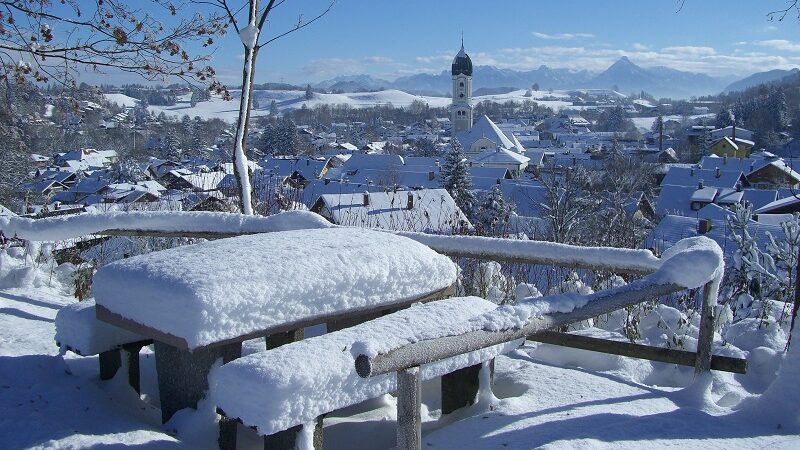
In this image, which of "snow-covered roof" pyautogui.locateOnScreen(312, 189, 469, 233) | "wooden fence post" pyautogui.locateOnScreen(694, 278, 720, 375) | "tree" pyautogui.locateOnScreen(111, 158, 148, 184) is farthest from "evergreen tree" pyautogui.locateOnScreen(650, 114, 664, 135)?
"wooden fence post" pyautogui.locateOnScreen(694, 278, 720, 375)

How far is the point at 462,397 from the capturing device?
3.16 metres

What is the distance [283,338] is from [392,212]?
5516 millimetres

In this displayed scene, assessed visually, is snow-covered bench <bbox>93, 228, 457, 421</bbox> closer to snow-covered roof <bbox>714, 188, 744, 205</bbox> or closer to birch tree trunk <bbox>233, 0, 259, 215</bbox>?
birch tree trunk <bbox>233, 0, 259, 215</bbox>

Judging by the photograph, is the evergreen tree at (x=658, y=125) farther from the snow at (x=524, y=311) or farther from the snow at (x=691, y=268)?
the snow at (x=524, y=311)

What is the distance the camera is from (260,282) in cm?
261

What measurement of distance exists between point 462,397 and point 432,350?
136 centimetres

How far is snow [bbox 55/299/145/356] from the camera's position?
307cm

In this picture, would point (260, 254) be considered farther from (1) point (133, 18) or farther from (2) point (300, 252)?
(1) point (133, 18)

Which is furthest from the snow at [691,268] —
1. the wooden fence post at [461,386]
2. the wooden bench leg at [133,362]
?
the wooden bench leg at [133,362]

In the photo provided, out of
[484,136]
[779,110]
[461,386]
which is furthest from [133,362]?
[779,110]

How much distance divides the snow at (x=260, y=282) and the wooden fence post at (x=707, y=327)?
1.24 meters

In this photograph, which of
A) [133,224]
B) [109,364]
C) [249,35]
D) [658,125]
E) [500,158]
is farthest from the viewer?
[658,125]

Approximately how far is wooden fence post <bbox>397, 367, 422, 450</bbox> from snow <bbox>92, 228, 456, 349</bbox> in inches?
33.6

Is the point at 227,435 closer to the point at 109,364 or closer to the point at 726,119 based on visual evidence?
the point at 109,364
